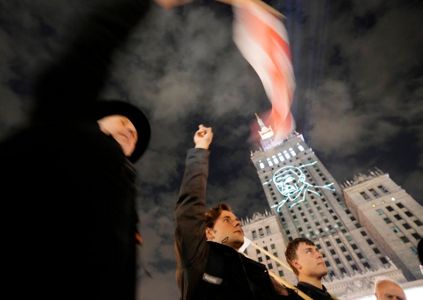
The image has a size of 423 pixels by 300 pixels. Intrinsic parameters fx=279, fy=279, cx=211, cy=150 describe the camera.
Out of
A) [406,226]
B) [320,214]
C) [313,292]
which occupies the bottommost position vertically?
[313,292]

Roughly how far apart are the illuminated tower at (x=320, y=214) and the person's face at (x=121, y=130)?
50.8m

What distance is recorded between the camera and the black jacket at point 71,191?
1.87ft

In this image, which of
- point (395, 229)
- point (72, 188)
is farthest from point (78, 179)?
point (395, 229)

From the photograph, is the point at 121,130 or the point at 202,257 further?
the point at 202,257

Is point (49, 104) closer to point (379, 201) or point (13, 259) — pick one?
point (13, 259)

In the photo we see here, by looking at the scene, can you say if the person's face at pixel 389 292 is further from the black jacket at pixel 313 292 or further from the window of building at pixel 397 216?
the window of building at pixel 397 216

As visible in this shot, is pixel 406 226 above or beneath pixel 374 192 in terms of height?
beneath

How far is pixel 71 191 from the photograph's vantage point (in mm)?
700

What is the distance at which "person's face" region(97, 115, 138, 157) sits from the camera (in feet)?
4.02

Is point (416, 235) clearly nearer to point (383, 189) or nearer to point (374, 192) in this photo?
point (383, 189)

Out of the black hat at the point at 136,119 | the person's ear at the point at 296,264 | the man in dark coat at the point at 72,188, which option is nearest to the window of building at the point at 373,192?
the person's ear at the point at 296,264

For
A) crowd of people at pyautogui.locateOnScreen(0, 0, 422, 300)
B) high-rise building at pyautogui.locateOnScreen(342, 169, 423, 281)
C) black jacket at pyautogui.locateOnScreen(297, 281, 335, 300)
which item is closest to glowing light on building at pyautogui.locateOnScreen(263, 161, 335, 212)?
high-rise building at pyautogui.locateOnScreen(342, 169, 423, 281)

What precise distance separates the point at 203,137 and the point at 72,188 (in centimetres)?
165

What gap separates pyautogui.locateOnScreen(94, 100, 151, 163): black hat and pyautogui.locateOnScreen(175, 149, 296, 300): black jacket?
58 cm
